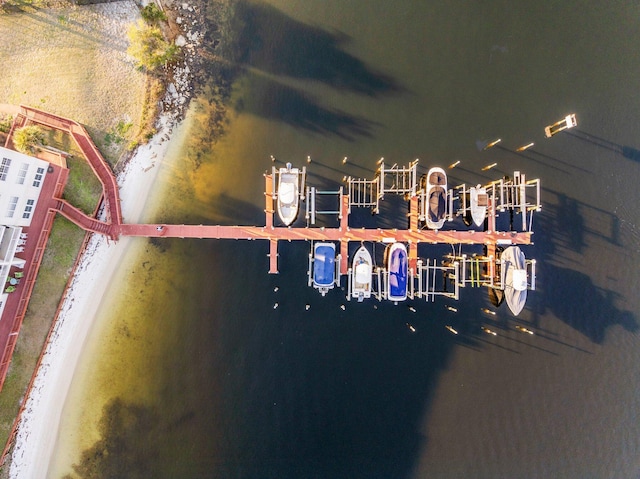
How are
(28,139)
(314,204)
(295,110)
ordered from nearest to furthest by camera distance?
(28,139) < (314,204) < (295,110)

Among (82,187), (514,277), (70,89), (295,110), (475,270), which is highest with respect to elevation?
(295,110)

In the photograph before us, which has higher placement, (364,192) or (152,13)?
(152,13)

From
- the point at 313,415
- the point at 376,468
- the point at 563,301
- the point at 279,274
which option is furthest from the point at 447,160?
the point at 376,468

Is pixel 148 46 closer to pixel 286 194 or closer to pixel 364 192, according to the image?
pixel 286 194

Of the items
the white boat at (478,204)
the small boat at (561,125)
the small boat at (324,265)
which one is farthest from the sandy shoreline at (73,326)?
the small boat at (561,125)

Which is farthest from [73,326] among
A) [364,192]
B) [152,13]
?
[364,192]

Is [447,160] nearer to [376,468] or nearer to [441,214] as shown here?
[441,214]

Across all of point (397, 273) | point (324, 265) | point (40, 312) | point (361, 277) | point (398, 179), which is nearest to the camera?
point (361, 277)

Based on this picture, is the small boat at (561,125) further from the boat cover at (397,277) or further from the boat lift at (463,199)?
the boat cover at (397,277)

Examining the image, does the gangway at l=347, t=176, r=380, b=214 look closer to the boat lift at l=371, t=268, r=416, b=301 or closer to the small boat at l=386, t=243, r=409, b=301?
the small boat at l=386, t=243, r=409, b=301
